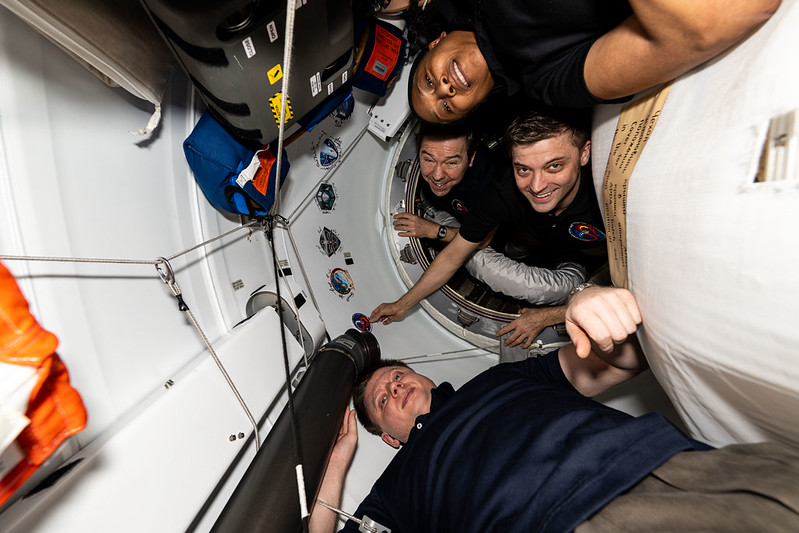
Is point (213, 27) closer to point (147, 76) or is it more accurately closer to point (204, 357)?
point (147, 76)

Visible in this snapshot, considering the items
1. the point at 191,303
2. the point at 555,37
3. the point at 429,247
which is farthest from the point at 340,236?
the point at 555,37

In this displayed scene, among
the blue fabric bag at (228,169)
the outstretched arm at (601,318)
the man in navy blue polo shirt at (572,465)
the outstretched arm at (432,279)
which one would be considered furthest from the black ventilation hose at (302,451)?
the outstretched arm at (601,318)

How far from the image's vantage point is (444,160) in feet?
6.50

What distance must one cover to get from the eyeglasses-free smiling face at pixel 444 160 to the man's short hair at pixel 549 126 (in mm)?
478

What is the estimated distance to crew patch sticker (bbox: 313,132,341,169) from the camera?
1712 millimetres

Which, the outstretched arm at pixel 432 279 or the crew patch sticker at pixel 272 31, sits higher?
the crew patch sticker at pixel 272 31

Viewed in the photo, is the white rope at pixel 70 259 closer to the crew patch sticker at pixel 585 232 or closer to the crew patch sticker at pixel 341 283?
the crew patch sticker at pixel 341 283

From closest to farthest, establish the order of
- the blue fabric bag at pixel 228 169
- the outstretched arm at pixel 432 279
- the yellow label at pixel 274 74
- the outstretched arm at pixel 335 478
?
the yellow label at pixel 274 74
the blue fabric bag at pixel 228 169
the outstretched arm at pixel 335 478
the outstretched arm at pixel 432 279

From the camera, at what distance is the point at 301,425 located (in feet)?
3.91

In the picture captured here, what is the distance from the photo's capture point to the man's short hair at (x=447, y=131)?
1.92m

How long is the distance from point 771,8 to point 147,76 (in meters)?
1.18

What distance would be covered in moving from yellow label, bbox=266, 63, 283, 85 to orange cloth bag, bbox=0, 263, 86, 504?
67 centimetres

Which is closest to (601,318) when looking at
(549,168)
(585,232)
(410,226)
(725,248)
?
(725,248)

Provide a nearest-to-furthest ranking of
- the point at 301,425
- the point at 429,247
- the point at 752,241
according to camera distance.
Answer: the point at 752,241, the point at 301,425, the point at 429,247
